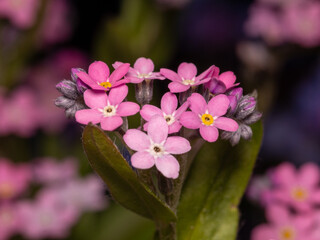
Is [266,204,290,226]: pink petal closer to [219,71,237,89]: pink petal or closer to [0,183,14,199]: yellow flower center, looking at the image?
[219,71,237,89]: pink petal

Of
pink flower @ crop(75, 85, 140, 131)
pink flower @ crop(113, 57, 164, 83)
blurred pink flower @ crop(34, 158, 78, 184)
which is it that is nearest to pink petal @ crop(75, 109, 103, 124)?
pink flower @ crop(75, 85, 140, 131)

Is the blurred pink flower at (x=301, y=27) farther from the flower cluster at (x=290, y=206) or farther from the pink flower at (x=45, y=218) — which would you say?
the pink flower at (x=45, y=218)

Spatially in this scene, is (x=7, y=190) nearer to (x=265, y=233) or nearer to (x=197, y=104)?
(x=265, y=233)

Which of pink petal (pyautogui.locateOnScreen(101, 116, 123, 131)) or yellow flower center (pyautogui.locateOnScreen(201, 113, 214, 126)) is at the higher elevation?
pink petal (pyautogui.locateOnScreen(101, 116, 123, 131))

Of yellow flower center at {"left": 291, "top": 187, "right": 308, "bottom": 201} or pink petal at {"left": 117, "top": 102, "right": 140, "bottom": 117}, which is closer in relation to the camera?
pink petal at {"left": 117, "top": 102, "right": 140, "bottom": 117}

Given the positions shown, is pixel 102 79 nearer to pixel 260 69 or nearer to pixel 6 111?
pixel 260 69

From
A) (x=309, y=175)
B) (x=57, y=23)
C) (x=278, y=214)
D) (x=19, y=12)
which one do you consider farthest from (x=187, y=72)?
(x=57, y=23)
